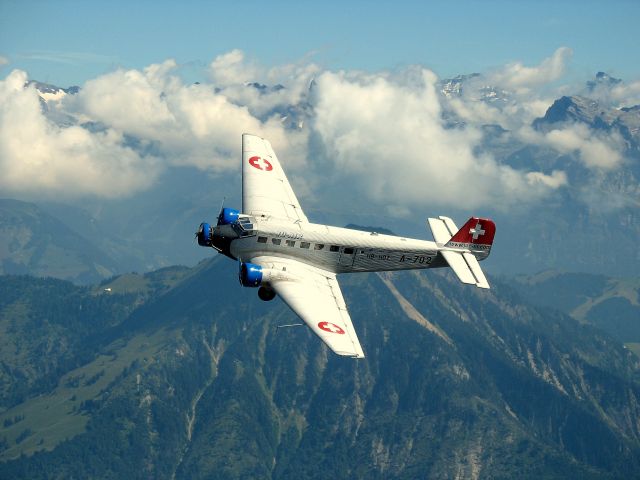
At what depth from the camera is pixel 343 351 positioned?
6525cm

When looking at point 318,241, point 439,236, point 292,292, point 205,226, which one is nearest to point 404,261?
point 439,236

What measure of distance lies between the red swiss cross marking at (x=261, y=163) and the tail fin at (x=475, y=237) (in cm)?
2471

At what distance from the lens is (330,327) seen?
7100 cm

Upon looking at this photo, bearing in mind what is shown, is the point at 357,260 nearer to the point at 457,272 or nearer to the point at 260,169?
the point at 457,272

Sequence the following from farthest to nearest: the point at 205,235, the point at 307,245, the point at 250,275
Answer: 1. the point at 307,245
2. the point at 205,235
3. the point at 250,275

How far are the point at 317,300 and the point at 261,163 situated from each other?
28562mm

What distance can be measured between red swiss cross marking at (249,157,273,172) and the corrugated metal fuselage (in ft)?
55.2

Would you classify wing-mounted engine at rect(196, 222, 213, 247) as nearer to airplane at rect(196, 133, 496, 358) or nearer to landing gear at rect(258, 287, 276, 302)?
airplane at rect(196, 133, 496, 358)

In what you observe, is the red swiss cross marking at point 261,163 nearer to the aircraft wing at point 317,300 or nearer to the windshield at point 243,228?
the windshield at point 243,228

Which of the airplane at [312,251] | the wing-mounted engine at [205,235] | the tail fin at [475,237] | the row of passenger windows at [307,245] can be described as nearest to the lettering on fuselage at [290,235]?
the airplane at [312,251]

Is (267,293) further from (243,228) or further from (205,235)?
(205,235)

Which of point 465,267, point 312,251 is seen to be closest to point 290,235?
point 312,251

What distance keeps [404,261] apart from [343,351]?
80.5ft

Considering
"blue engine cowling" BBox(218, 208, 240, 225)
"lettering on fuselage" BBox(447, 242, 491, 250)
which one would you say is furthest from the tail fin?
"blue engine cowling" BBox(218, 208, 240, 225)
